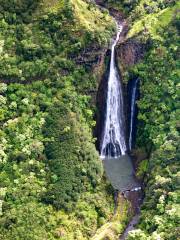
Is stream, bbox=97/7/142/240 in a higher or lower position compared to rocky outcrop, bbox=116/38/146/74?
lower

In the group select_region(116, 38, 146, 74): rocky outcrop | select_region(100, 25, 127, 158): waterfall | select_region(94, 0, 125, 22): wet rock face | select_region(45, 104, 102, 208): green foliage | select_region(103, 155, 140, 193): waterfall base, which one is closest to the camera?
select_region(45, 104, 102, 208): green foliage

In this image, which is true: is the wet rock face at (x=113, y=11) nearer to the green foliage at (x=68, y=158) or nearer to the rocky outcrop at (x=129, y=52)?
the rocky outcrop at (x=129, y=52)

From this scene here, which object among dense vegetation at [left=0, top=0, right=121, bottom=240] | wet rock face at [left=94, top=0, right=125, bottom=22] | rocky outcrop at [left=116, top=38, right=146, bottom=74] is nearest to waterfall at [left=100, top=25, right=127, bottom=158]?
rocky outcrop at [left=116, top=38, right=146, bottom=74]

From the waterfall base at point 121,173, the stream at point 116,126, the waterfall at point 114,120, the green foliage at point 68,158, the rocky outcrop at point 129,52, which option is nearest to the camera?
the green foliage at point 68,158

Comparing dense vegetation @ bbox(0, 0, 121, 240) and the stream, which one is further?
the stream

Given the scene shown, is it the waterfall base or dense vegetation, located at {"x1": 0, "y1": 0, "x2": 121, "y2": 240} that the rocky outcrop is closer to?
dense vegetation, located at {"x1": 0, "y1": 0, "x2": 121, "y2": 240}

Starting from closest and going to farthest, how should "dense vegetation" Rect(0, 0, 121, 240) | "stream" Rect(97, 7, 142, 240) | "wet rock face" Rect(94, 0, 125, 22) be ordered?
"dense vegetation" Rect(0, 0, 121, 240)
"stream" Rect(97, 7, 142, 240)
"wet rock face" Rect(94, 0, 125, 22)

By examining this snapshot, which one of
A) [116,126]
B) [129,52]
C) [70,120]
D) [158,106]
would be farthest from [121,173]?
[129,52]

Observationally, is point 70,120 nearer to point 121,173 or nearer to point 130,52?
point 121,173

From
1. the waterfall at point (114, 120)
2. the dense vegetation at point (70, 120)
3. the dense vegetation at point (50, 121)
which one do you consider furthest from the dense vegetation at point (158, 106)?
the dense vegetation at point (50, 121)
